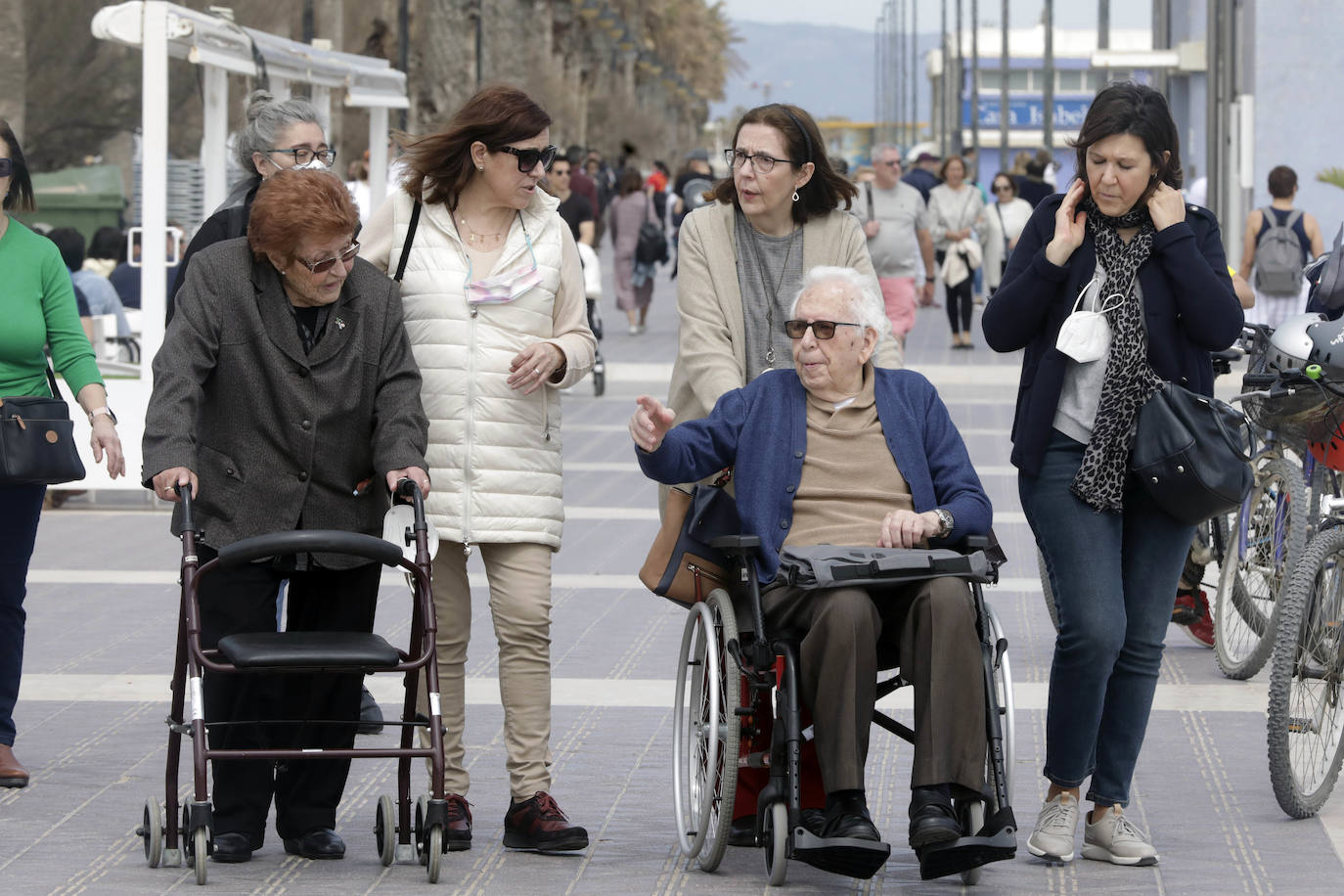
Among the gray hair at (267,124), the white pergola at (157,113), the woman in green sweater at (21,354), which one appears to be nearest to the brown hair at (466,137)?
the gray hair at (267,124)

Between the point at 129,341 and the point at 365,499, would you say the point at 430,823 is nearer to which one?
the point at 365,499

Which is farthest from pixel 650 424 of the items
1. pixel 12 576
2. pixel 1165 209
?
pixel 12 576

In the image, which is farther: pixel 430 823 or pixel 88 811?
pixel 88 811

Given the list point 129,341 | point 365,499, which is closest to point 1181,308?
point 365,499

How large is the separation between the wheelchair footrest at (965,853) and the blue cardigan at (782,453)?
753 mm

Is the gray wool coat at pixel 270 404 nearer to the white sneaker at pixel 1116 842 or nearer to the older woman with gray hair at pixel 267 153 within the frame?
the older woman with gray hair at pixel 267 153

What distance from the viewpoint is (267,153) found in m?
6.28

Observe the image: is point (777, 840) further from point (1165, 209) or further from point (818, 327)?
point (1165, 209)

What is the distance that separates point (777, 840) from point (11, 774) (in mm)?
2339

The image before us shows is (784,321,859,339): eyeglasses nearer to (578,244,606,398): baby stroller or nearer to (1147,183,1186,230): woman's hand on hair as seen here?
(1147,183,1186,230): woman's hand on hair

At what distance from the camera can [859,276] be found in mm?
5445

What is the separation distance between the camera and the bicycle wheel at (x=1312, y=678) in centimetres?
571

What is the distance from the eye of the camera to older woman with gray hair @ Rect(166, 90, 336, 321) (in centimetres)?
627

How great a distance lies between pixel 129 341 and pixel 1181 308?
1140 cm
